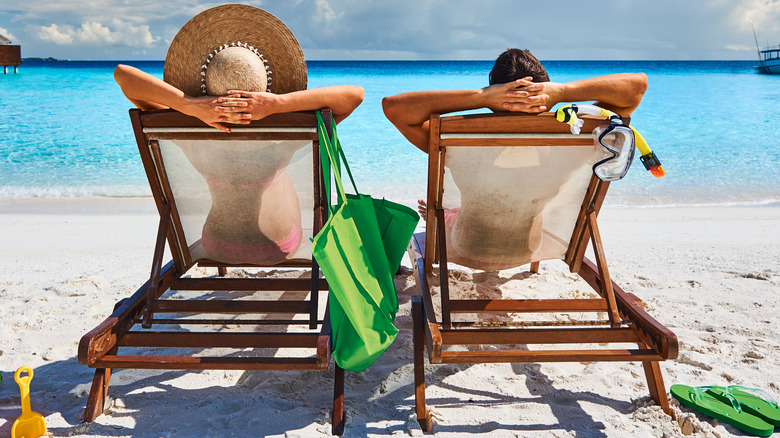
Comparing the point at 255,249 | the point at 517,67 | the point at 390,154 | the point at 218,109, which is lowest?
the point at 390,154

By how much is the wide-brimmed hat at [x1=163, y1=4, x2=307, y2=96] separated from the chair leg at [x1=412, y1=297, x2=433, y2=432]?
1133mm

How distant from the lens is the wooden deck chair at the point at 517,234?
2156mm

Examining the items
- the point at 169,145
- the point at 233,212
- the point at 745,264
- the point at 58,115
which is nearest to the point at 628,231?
the point at 745,264

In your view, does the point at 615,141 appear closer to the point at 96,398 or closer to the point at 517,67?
the point at 517,67

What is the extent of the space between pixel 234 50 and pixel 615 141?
5.20ft

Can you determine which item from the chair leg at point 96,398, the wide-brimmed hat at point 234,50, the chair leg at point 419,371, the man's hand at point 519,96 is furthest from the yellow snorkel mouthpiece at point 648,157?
the chair leg at point 96,398

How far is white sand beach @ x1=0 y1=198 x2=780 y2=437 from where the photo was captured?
7.07 ft

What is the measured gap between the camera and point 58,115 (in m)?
15.4

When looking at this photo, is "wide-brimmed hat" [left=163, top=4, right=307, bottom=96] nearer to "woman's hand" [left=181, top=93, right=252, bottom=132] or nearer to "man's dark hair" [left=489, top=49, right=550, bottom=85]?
"woman's hand" [left=181, top=93, right=252, bottom=132]

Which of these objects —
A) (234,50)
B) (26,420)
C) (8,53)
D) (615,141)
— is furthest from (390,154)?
(8,53)

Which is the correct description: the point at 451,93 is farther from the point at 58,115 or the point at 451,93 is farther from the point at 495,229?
the point at 58,115

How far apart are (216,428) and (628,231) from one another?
4322 mm

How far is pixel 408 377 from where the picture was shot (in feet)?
8.30

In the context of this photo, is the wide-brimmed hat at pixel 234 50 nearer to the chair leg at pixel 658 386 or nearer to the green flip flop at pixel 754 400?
the chair leg at pixel 658 386
